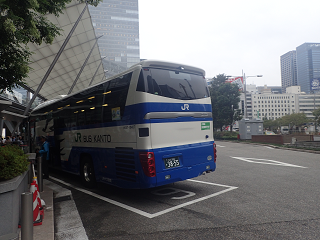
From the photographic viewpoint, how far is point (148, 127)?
5.91m

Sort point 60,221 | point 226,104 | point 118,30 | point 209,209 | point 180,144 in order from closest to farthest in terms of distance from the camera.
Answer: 1. point 60,221
2. point 209,209
3. point 180,144
4. point 226,104
5. point 118,30

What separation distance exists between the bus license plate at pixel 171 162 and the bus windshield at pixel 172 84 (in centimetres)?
151

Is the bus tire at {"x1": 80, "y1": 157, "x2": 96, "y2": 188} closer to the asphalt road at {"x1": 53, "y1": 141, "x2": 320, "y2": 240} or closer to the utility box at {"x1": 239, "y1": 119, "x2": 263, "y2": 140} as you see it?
the asphalt road at {"x1": 53, "y1": 141, "x2": 320, "y2": 240}

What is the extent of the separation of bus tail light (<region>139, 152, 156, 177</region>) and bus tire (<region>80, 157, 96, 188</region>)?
Answer: 2.71 metres

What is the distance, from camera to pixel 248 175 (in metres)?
9.17

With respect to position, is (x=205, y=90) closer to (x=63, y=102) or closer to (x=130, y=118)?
(x=130, y=118)

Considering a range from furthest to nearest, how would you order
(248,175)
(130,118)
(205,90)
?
(248,175), (205,90), (130,118)

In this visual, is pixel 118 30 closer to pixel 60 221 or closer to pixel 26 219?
pixel 60 221

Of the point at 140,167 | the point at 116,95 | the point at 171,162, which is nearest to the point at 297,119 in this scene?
the point at 171,162

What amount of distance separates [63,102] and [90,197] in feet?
15.3

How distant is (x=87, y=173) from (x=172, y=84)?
4065 mm

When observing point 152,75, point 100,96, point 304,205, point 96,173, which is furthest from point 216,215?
point 100,96

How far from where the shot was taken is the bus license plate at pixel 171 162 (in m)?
6.15

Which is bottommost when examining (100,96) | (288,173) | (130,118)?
(288,173)
